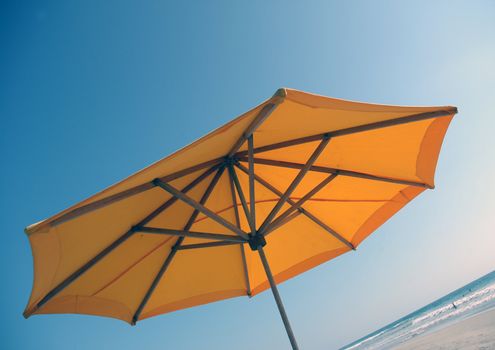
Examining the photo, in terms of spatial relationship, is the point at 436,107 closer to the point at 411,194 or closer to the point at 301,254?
the point at 411,194

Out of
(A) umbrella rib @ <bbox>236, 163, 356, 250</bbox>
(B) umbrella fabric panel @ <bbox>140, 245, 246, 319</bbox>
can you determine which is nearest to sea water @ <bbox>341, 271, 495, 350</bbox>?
(A) umbrella rib @ <bbox>236, 163, 356, 250</bbox>

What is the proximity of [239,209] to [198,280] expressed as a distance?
1.06 m

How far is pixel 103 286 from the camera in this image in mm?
3256

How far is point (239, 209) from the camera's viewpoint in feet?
13.4

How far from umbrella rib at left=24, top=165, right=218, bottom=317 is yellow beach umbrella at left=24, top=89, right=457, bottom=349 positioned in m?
0.01

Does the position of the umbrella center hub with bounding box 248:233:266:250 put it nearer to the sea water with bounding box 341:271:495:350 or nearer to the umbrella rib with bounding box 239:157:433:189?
the umbrella rib with bounding box 239:157:433:189

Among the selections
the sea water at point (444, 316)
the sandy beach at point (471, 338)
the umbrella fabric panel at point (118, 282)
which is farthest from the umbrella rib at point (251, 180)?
the sea water at point (444, 316)

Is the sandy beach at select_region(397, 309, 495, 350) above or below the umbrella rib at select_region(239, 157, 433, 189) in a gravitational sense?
below

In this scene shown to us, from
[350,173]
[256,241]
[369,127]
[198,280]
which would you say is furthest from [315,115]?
[198,280]

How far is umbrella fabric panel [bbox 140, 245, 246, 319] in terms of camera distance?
12.7 feet

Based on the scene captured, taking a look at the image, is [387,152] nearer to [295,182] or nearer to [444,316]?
[295,182]

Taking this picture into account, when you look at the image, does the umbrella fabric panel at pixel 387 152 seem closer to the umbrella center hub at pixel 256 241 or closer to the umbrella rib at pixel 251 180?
the umbrella rib at pixel 251 180

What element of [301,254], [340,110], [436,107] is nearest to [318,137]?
[340,110]

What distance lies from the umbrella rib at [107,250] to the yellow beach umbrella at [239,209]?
1 cm
